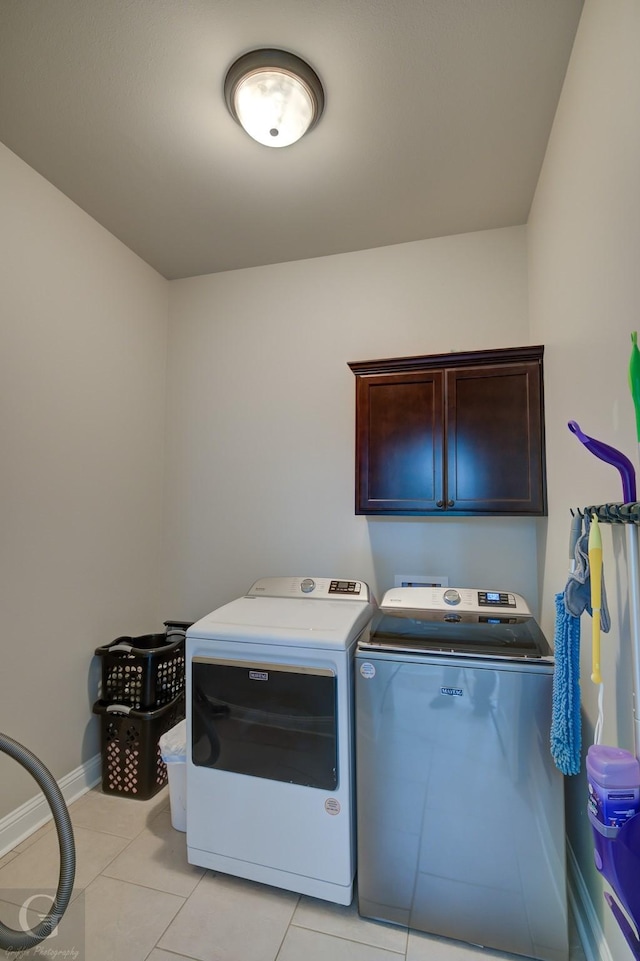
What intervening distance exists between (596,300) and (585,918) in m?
1.87

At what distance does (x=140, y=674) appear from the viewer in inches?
82.7

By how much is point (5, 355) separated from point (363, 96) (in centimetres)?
171

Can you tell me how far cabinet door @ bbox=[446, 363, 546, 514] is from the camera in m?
1.94

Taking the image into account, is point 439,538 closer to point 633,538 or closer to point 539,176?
point 633,538

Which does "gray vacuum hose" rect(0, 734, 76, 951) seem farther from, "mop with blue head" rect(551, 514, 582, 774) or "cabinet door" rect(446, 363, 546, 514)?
"cabinet door" rect(446, 363, 546, 514)

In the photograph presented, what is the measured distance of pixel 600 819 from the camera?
32.4 inches

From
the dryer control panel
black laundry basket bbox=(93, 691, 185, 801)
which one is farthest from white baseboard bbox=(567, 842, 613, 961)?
black laundry basket bbox=(93, 691, 185, 801)

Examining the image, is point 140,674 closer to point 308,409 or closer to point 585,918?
point 308,409

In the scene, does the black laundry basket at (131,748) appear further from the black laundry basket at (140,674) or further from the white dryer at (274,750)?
the white dryer at (274,750)

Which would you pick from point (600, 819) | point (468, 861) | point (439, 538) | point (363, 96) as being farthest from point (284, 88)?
point (468, 861)

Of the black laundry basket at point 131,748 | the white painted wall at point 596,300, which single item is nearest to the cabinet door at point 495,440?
the white painted wall at point 596,300

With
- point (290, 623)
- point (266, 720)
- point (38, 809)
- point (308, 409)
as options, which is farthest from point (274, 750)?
point (308, 409)

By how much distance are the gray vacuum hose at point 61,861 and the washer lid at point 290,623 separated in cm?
59

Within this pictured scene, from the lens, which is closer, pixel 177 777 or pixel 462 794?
pixel 462 794
